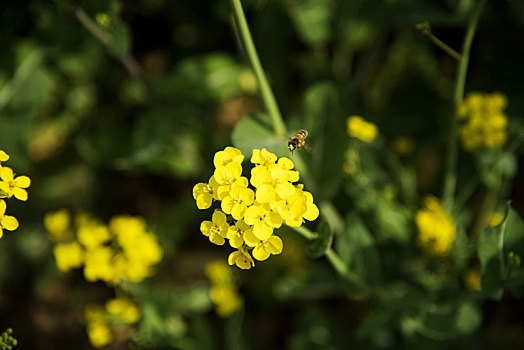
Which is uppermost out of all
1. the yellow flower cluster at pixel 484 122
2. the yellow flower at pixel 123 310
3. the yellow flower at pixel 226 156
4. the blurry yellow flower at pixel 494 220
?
the yellow flower at pixel 226 156

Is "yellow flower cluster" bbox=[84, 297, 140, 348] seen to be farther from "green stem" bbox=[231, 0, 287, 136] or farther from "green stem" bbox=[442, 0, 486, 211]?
"green stem" bbox=[442, 0, 486, 211]

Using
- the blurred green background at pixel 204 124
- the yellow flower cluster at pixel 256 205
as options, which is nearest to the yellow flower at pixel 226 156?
the yellow flower cluster at pixel 256 205

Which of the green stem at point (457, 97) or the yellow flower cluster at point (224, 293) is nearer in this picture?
the green stem at point (457, 97)

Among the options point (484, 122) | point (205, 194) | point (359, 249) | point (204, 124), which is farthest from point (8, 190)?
point (484, 122)

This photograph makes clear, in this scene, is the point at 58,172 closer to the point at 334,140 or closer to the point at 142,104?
the point at 142,104

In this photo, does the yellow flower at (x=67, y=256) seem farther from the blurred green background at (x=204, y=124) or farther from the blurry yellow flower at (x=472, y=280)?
the blurry yellow flower at (x=472, y=280)

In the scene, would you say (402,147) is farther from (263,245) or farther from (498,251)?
(263,245)
